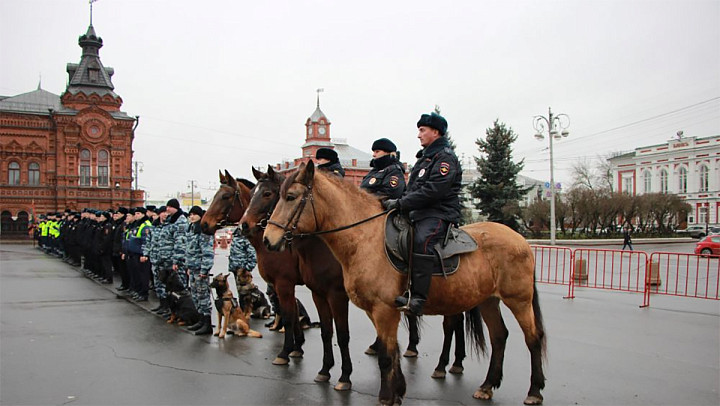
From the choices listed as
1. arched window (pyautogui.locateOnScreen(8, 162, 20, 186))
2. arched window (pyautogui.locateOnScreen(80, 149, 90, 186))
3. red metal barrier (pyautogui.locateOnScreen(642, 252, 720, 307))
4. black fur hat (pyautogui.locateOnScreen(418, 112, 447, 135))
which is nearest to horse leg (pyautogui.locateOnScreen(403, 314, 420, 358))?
black fur hat (pyautogui.locateOnScreen(418, 112, 447, 135))

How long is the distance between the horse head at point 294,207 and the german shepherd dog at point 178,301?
495 centimetres

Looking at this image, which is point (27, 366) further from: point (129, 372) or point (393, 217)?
point (393, 217)

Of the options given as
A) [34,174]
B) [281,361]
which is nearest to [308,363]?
[281,361]

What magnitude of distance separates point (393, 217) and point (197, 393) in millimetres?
3064

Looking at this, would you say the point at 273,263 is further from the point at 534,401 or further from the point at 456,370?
the point at 534,401

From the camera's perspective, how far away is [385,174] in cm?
697

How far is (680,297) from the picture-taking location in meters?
13.1

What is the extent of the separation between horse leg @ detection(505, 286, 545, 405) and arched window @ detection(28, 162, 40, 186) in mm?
59786

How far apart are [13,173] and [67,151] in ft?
18.5

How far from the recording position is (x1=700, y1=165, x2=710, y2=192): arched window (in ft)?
223

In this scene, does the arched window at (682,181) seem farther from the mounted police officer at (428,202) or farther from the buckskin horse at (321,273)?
the mounted police officer at (428,202)

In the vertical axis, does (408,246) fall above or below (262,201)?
below

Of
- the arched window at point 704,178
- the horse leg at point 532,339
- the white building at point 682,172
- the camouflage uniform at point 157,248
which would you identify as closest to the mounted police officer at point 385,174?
the horse leg at point 532,339

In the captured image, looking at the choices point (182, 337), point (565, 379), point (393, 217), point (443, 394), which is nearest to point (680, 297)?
point (565, 379)
